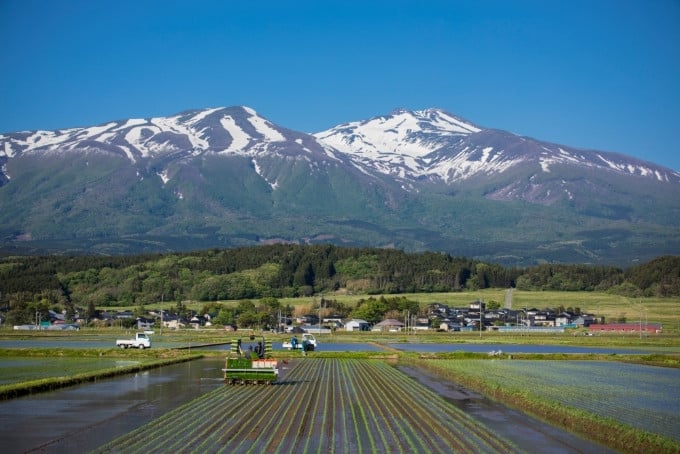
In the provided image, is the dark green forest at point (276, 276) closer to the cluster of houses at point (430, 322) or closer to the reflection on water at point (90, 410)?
the cluster of houses at point (430, 322)

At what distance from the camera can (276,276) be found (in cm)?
12938

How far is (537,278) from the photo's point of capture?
14050cm

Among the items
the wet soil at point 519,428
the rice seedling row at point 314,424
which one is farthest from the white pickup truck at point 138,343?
the wet soil at point 519,428

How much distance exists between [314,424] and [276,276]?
11135cm

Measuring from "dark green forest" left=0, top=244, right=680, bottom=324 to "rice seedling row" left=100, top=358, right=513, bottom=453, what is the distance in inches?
3464

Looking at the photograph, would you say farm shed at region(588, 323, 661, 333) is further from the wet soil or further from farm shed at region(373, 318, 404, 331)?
the wet soil

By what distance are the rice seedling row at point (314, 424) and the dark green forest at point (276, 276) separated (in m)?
88.0

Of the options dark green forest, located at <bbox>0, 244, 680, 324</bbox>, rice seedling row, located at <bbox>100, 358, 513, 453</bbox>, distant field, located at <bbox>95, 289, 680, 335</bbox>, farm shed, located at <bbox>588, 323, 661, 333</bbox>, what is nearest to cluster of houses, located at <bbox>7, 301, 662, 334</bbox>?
farm shed, located at <bbox>588, 323, 661, 333</bbox>

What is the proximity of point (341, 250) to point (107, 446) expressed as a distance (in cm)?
13184

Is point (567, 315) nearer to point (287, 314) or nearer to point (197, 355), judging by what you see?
point (287, 314)

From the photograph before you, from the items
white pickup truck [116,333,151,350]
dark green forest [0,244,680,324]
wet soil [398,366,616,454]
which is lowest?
wet soil [398,366,616,454]

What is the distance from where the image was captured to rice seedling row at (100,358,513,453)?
1571cm

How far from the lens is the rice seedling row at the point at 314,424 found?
51.5ft

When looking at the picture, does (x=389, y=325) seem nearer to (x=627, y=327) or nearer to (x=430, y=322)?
(x=430, y=322)
